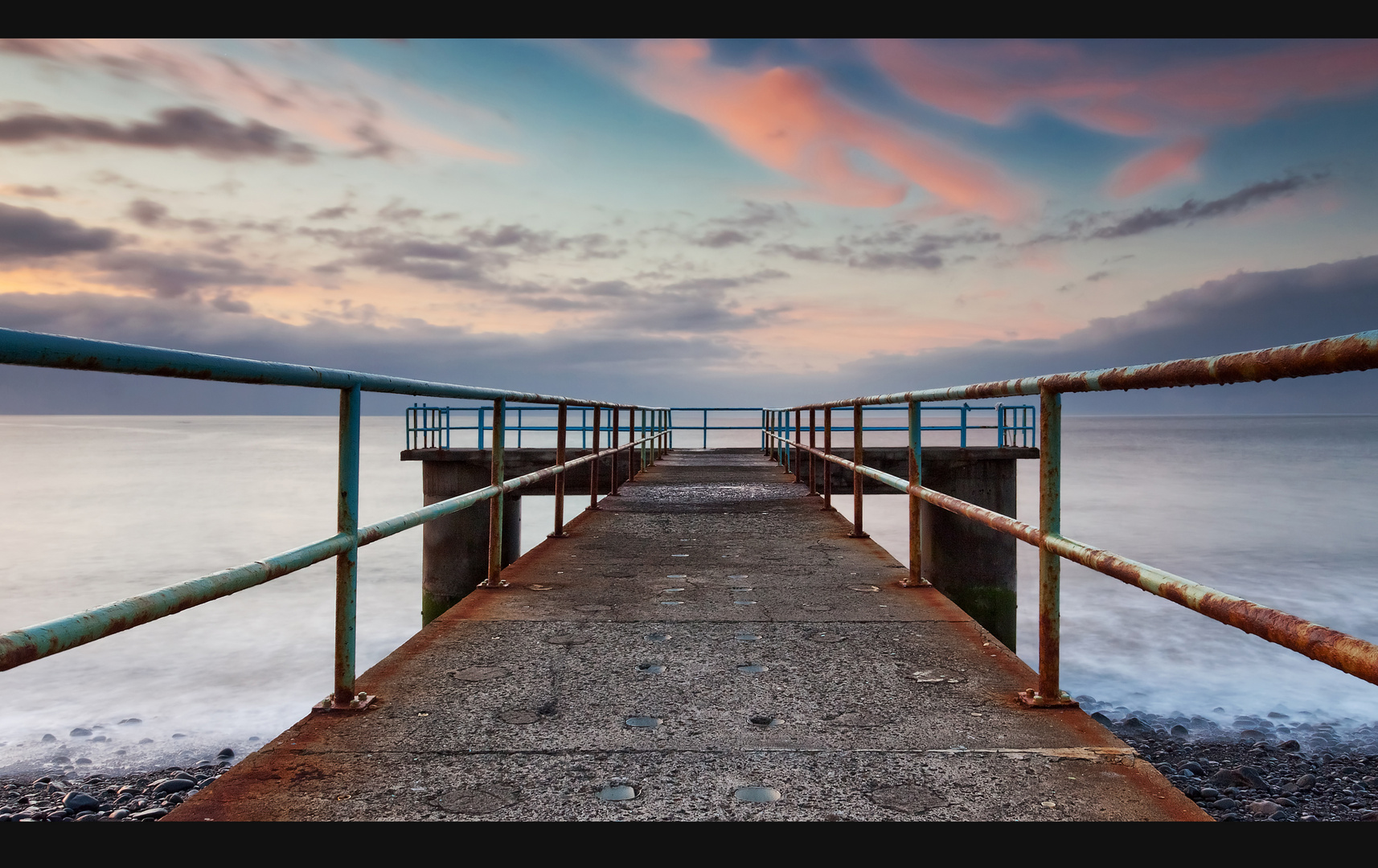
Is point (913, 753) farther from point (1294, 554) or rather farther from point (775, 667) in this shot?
point (1294, 554)

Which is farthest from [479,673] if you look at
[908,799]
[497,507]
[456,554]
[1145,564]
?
[456,554]

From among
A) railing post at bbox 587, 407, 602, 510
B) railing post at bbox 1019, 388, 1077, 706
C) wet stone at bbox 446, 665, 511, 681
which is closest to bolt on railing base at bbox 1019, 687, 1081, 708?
railing post at bbox 1019, 388, 1077, 706

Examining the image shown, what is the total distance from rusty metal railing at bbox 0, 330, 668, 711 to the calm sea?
31.2 ft

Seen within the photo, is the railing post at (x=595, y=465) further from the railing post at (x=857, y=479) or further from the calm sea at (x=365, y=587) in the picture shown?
the calm sea at (x=365, y=587)

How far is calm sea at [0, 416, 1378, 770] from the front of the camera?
477 inches

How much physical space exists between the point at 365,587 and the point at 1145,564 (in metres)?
23.9

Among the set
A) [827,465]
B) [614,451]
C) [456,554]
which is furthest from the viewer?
[456,554]

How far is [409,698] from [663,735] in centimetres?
81

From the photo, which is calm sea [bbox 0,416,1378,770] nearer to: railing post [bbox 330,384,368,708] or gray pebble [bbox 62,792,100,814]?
gray pebble [bbox 62,792,100,814]

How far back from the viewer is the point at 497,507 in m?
3.57

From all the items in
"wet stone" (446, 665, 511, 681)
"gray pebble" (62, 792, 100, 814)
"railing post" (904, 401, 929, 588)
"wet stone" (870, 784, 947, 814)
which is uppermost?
"railing post" (904, 401, 929, 588)

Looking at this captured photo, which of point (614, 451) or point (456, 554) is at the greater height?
point (614, 451)

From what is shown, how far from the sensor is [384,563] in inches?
1022

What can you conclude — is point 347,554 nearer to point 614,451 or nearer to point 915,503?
point 915,503
